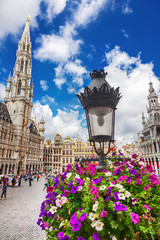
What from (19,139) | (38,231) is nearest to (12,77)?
(19,139)

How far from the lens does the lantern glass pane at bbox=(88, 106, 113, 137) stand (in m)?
3.53

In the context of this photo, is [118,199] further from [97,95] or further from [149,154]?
[149,154]

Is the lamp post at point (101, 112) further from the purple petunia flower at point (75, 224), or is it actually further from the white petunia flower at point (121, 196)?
the purple petunia flower at point (75, 224)

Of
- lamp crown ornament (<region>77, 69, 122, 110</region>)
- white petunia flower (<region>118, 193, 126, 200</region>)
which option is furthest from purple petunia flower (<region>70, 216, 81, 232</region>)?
lamp crown ornament (<region>77, 69, 122, 110</region>)

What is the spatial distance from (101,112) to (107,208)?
87.0 inches

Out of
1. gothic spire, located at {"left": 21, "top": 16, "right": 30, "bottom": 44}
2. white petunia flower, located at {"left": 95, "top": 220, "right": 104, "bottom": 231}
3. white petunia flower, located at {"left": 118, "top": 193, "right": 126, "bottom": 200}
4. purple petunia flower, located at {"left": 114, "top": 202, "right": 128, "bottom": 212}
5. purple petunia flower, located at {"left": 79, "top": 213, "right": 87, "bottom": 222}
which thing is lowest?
white petunia flower, located at {"left": 95, "top": 220, "right": 104, "bottom": 231}

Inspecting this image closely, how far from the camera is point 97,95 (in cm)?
348

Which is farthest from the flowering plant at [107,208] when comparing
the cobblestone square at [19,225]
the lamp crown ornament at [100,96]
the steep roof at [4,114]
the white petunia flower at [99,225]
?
the steep roof at [4,114]

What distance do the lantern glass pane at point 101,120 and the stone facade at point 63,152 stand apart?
64067 millimetres

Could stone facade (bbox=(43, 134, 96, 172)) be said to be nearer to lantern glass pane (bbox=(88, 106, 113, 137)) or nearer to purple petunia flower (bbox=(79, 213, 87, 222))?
lantern glass pane (bbox=(88, 106, 113, 137))

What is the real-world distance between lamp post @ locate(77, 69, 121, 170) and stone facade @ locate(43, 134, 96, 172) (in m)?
64.0

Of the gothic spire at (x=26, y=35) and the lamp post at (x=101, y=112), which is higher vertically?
the gothic spire at (x=26, y=35)

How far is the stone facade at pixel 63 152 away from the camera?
66562mm

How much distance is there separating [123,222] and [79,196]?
830mm
